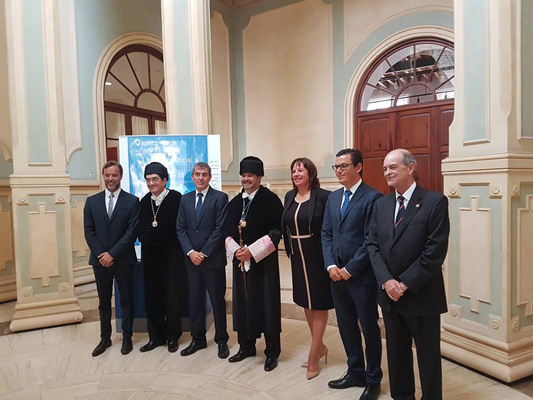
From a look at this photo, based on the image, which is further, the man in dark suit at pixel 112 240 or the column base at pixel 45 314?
the column base at pixel 45 314

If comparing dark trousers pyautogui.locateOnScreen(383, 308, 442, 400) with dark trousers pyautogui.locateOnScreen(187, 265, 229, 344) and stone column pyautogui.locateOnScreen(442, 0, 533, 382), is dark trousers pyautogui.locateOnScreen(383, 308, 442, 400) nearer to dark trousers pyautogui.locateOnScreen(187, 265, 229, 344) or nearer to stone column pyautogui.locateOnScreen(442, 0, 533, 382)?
stone column pyautogui.locateOnScreen(442, 0, 533, 382)

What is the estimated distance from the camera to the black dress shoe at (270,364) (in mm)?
2875

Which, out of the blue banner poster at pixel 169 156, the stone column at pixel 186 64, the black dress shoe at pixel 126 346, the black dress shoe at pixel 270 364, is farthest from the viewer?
the stone column at pixel 186 64

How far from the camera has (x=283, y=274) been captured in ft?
19.1

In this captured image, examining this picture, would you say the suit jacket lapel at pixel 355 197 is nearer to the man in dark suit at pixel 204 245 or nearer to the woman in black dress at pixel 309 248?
the woman in black dress at pixel 309 248

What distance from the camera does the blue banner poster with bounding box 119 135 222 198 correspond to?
12.5ft

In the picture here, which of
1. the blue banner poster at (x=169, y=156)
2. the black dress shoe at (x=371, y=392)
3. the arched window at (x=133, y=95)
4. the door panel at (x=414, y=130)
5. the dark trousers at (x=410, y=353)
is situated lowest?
the black dress shoe at (x=371, y=392)

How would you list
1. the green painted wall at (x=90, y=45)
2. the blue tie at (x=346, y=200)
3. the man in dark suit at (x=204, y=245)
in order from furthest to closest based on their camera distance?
1. the green painted wall at (x=90, y=45)
2. the man in dark suit at (x=204, y=245)
3. the blue tie at (x=346, y=200)

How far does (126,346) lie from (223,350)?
2.74 ft

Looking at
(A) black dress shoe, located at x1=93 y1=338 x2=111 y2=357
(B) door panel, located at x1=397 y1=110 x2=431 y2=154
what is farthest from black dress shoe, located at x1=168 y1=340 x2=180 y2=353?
(B) door panel, located at x1=397 y1=110 x2=431 y2=154

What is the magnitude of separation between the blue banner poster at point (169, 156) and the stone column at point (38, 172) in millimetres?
764

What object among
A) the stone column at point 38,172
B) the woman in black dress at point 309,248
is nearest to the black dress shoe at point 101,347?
the stone column at point 38,172

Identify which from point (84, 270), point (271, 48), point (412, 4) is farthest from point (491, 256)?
point (271, 48)

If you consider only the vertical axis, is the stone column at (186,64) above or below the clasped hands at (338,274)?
above
